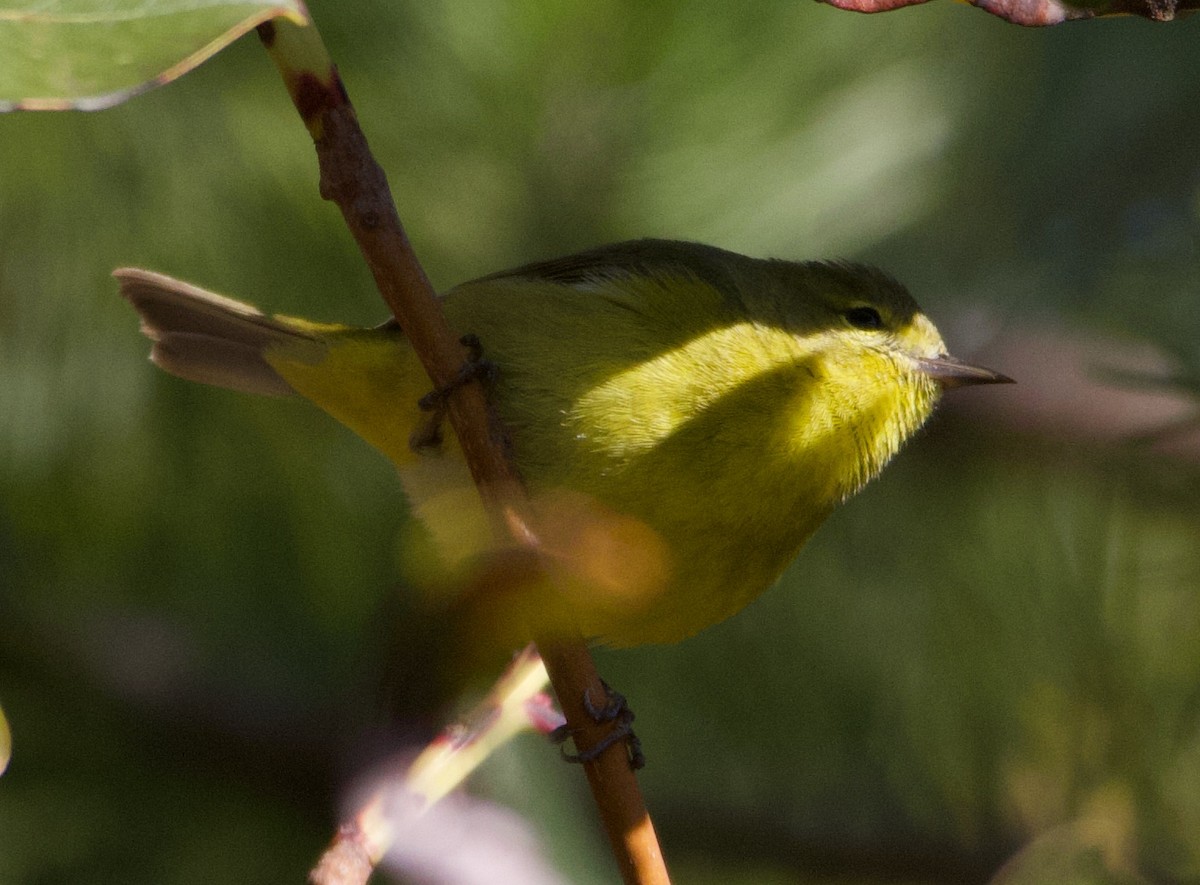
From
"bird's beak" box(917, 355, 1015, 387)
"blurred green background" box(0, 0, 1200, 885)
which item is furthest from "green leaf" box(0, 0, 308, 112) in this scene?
"bird's beak" box(917, 355, 1015, 387)

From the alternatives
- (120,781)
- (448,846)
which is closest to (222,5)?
(448,846)

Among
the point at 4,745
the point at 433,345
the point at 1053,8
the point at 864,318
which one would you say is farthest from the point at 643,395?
the point at 4,745

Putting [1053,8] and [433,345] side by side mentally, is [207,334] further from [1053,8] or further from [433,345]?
[1053,8]

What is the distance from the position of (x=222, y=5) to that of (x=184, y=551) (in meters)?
1.80

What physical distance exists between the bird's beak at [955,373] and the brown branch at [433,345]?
1107mm

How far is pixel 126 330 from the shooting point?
256 centimetres

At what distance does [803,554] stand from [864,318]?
0.56 meters

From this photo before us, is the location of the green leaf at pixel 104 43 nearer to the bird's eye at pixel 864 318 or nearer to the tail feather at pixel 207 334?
the tail feather at pixel 207 334

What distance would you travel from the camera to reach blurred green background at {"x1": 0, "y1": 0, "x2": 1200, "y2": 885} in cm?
230

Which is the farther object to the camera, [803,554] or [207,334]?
[803,554]

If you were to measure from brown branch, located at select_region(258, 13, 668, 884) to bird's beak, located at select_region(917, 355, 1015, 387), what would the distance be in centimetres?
111

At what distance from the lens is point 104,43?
0.81 metres

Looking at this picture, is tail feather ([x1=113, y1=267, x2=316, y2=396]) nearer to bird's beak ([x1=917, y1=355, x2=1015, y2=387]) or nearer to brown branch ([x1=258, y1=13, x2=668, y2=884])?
brown branch ([x1=258, y1=13, x2=668, y2=884])

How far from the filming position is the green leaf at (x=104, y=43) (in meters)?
0.76
